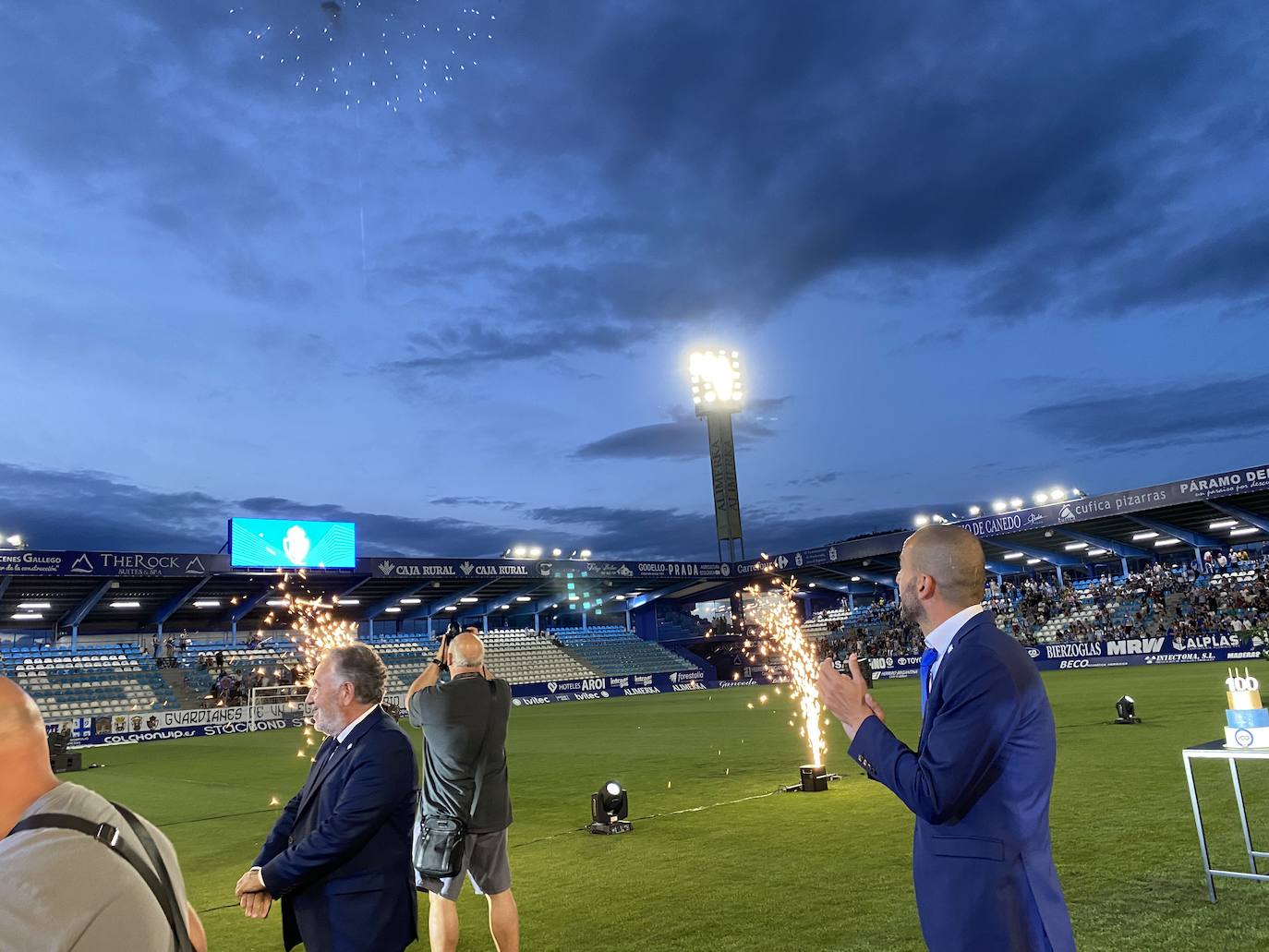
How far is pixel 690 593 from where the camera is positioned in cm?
6788

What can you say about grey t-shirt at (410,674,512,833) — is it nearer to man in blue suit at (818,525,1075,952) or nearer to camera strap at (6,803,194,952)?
man in blue suit at (818,525,1075,952)

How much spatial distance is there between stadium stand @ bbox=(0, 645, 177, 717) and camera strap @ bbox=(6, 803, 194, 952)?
40.0 meters

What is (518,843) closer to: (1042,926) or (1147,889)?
(1147,889)

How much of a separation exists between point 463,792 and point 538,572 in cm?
4816

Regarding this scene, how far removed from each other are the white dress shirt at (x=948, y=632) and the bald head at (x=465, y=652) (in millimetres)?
3336

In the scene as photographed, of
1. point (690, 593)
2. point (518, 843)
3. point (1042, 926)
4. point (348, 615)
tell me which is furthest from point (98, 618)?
point (1042, 926)

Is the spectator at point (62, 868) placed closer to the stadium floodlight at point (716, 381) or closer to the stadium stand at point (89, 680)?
the stadium stand at point (89, 680)

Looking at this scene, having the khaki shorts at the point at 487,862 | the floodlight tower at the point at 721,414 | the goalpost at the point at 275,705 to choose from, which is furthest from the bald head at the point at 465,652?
the floodlight tower at the point at 721,414

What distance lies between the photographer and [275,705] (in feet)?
119

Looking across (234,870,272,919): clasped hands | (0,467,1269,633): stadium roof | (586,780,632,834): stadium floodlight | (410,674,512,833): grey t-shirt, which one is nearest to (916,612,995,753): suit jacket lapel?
(234,870,272,919): clasped hands

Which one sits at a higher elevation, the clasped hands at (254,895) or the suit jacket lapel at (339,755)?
the suit jacket lapel at (339,755)

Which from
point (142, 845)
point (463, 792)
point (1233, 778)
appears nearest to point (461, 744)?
point (463, 792)

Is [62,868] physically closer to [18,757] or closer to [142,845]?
[142,845]

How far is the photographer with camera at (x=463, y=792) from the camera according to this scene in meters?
5.40
